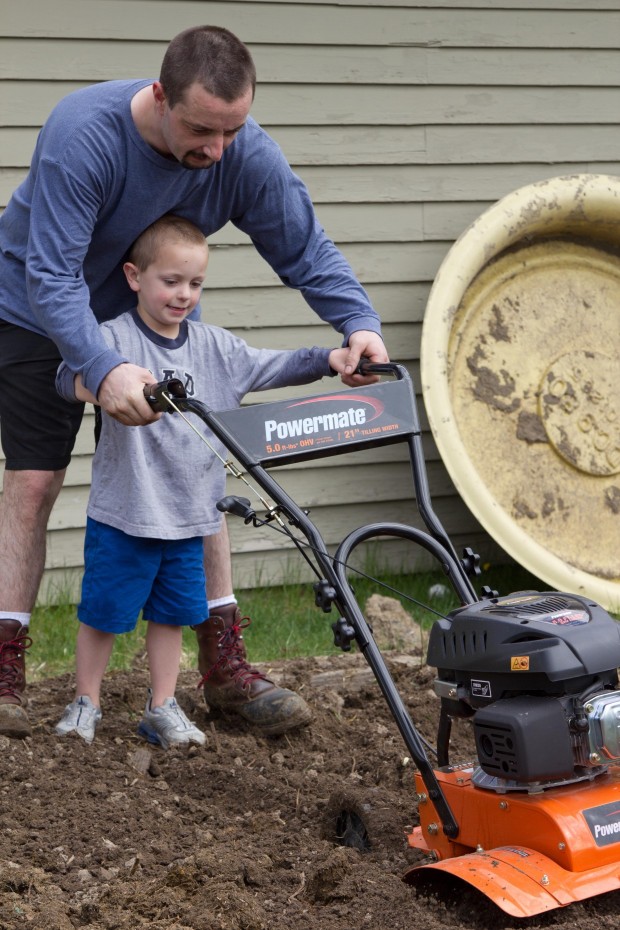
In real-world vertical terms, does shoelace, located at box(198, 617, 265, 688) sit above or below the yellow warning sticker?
below

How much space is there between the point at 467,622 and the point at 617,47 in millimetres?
4301

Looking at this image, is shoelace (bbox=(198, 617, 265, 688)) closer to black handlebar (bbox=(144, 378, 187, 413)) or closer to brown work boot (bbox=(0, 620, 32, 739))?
brown work boot (bbox=(0, 620, 32, 739))

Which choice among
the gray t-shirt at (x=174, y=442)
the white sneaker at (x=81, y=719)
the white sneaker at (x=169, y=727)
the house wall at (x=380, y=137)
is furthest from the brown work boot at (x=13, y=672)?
the house wall at (x=380, y=137)

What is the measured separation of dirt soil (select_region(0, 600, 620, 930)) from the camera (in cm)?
239

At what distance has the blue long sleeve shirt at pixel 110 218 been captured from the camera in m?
3.04

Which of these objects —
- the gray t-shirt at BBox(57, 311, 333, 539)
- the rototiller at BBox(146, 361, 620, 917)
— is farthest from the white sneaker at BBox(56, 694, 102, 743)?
the rototiller at BBox(146, 361, 620, 917)

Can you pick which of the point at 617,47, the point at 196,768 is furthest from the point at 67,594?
the point at 617,47

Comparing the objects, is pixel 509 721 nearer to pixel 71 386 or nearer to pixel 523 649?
pixel 523 649

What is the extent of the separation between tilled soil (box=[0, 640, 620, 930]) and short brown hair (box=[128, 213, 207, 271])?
1.35 m

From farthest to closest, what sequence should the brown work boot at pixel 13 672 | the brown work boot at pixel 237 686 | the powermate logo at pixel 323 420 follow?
1. the brown work boot at pixel 237 686
2. the brown work boot at pixel 13 672
3. the powermate logo at pixel 323 420

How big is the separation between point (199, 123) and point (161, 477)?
938 millimetres

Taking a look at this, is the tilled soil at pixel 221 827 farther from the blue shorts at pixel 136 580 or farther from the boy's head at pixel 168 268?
the boy's head at pixel 168 268

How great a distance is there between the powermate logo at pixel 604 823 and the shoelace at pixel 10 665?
184 centimetres

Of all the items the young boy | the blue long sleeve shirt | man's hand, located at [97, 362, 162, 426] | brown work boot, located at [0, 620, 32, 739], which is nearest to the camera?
man's hand, located at [97, 362, 162, 426]
